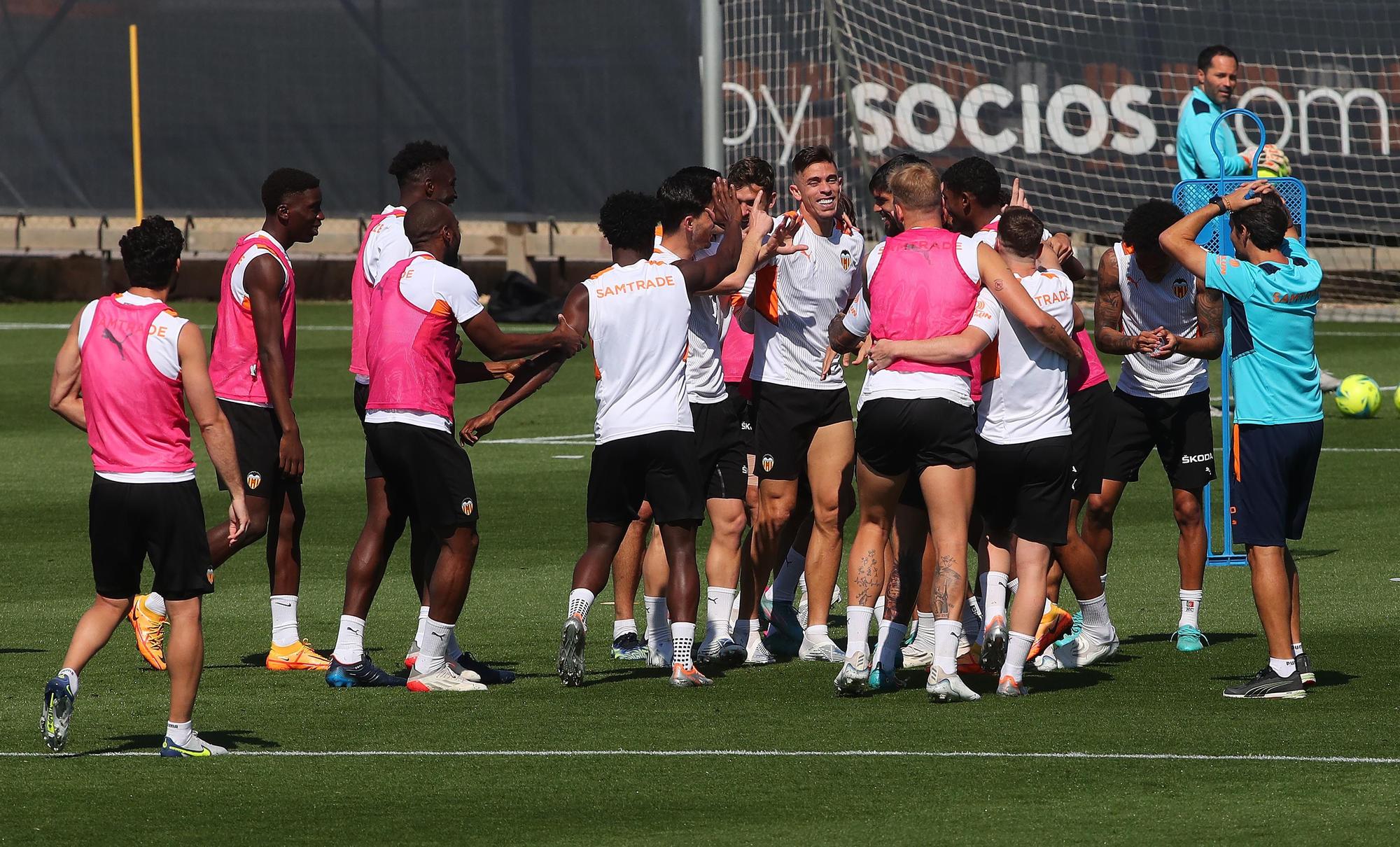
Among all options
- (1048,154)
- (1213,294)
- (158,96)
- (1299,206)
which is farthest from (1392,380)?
(158,96)

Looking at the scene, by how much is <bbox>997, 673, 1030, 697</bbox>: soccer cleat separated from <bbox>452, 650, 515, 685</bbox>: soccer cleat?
204 cm

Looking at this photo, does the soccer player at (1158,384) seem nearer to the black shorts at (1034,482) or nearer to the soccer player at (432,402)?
the black shorts at (1034,482)

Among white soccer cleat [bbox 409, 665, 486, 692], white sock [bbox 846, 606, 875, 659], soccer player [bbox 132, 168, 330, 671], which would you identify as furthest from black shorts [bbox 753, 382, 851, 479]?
soccer player [bbox 132, 168, 330, 671]

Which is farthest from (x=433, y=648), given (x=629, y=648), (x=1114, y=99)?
(x=1114, y=99)

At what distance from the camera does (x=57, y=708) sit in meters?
6.95

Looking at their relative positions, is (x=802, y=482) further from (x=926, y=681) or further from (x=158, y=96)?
(x=158, y=96)

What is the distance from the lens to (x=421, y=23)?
32031 mm

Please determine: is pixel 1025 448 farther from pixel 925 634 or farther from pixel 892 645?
pixel 925 634

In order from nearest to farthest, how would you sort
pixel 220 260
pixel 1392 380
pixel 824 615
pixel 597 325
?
pixel 597 325
pixel 824 615
pixel 1392 380
pixel 220 260

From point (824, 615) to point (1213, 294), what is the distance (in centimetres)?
234

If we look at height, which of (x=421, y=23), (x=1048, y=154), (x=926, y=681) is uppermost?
(x=421, y=23)

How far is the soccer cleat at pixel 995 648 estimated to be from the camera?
26.5 feet

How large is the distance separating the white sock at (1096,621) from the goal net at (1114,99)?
Result: 16100 millimetres

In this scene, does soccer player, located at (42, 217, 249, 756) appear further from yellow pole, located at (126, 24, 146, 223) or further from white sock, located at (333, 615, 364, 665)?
yellow pole, located at (126, 24, 146, 223)
